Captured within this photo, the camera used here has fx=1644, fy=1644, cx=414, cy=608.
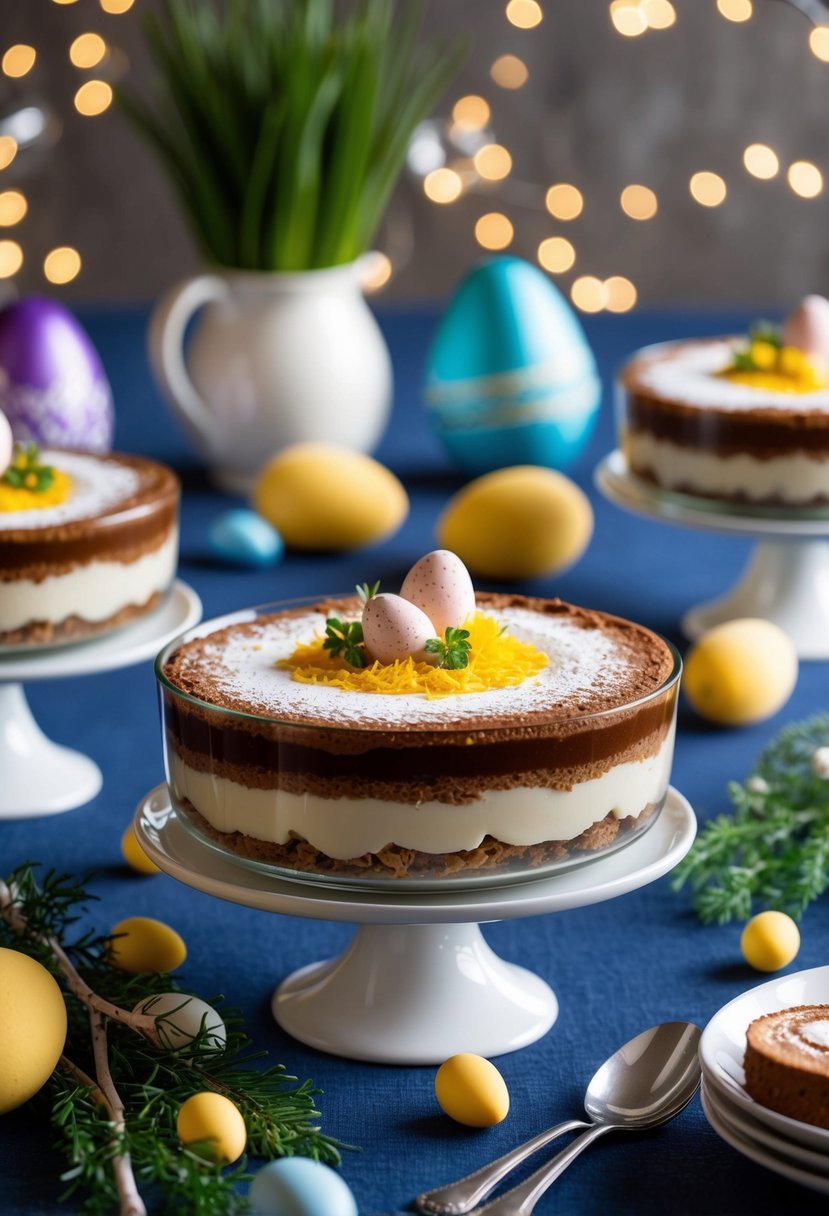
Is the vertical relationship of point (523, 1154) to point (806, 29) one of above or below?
below

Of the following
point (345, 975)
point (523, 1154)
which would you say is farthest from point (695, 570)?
point (523, 1154)

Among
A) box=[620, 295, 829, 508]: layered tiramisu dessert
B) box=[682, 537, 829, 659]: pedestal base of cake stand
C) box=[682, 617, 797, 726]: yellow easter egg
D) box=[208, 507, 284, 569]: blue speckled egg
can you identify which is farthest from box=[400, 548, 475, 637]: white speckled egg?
box=[208, 507, 284, 569]: blue speckled egg

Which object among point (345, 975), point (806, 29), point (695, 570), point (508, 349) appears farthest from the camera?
point (806, 29)

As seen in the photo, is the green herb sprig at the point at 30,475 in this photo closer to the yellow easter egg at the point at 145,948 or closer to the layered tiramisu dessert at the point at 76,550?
the layered tiramisu dessert at the point at 76,550

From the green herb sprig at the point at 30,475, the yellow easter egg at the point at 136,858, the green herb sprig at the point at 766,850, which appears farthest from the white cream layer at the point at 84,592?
the green herb sprig at the point at 766,850

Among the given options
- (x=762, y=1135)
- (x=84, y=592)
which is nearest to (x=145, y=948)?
(x=84, y=592)

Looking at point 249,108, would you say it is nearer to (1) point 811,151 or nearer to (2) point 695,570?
(2) point 695,570

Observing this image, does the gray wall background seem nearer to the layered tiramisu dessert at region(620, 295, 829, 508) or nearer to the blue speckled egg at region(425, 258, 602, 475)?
the blue speckled egg at region(425, 258, 602, 475)
